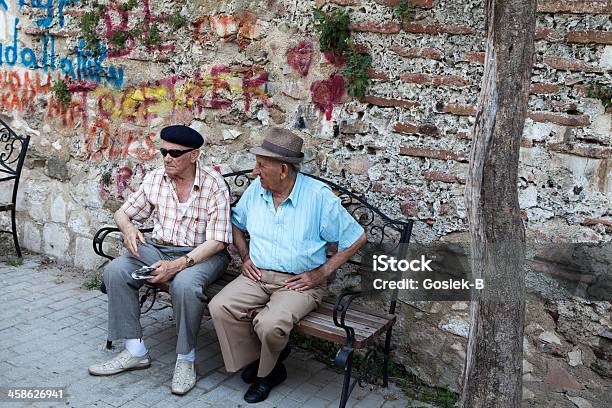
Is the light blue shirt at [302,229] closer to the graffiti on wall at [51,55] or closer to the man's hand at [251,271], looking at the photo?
the man's hand at [251,271]

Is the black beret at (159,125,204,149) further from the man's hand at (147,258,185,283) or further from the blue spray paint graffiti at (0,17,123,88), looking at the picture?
the blue spray paint graffiti at (0,17,123,88)

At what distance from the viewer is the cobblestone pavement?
3492 mm

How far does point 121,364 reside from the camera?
3.69 metres

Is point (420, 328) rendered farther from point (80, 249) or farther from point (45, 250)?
point (45, 250)

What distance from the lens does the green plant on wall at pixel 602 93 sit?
3.19 meters

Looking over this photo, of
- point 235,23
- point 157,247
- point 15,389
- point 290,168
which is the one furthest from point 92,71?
point 15,389

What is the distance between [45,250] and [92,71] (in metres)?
1.62

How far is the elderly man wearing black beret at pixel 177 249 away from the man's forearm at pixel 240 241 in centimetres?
7

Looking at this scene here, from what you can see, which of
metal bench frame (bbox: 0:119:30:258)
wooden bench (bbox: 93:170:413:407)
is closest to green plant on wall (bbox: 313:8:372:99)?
wooden bench (bbox: 93:170:413:407)

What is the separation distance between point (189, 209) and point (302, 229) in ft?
2.48

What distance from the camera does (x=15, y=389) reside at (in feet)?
11.3

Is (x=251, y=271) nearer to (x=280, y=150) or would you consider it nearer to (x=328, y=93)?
(x=280, y=150)

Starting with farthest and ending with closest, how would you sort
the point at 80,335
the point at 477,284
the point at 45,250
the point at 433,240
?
the point at 45,250, the point at 80,335, the point at 433,240, the point at 477,284
